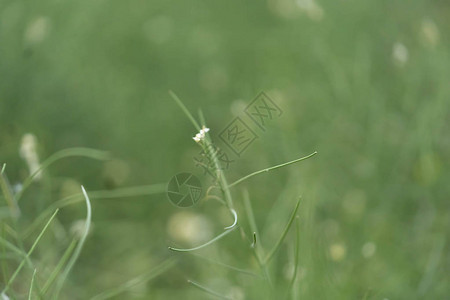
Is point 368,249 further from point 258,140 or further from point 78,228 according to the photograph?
point 258,140

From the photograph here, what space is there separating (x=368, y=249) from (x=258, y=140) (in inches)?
29.9

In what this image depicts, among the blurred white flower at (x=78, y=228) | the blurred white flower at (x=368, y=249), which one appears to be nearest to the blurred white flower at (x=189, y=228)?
the blurred white flower at (x=78, y=228)

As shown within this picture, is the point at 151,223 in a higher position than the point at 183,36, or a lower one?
lower

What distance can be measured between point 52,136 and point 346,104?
80cm

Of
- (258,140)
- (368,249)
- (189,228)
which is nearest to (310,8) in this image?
(258,140)

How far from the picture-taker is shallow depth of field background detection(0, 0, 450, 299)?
69.0 inches

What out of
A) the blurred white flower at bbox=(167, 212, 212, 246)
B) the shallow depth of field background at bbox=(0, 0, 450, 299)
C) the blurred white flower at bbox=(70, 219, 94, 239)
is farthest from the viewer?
the blurred white flower at bbox=(167, 212, 212, 246)

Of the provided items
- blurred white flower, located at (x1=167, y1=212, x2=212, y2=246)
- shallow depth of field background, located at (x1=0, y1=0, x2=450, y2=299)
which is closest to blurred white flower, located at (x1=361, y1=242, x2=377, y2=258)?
shallow depth of field background, located at (x1=0, y1=0, x2=450, y2=299)

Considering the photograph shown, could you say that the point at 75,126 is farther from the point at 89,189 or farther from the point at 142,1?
the point at 142,1

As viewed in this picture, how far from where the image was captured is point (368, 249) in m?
1.55

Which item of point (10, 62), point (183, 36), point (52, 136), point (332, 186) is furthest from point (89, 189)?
point (183, 36)

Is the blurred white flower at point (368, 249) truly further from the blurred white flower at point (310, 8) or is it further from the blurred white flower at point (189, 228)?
the blurred white flower at point (310, 8)

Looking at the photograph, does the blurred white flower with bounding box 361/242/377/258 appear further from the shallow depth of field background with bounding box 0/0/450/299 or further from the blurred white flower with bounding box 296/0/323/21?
the blurred white flower with bounding box 296/0/323/21

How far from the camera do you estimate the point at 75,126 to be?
7.09 ft
